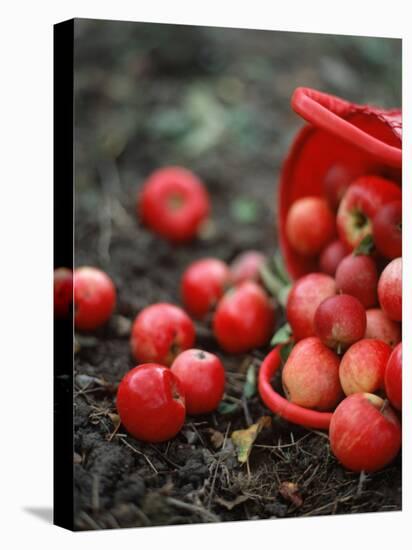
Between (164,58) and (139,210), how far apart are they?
3.92 ft

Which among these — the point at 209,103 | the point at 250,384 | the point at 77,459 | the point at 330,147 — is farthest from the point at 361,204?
the point at 209,103

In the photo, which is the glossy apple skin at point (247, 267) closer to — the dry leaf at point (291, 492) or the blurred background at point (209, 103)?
the blurred background at point (209, 103)

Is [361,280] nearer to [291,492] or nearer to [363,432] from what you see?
[363,432]

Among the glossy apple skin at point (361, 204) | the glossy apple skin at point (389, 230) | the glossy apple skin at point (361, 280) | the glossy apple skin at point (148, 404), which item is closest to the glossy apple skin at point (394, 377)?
the glossy apple skin at point (361, 280)

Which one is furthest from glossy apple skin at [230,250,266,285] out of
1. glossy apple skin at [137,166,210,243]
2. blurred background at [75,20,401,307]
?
glossy apple skin at [137,166,210,243]

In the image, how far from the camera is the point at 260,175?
538 cm

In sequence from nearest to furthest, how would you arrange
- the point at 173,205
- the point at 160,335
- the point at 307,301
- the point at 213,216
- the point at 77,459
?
1. the point at 77,459
2. the point at 307,301
3. the point at 160,335
4. the point at 173,205
5. the point at 213,216

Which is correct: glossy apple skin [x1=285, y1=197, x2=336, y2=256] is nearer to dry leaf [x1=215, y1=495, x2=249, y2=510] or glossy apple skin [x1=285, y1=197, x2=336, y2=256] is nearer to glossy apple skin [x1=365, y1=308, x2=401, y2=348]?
glossy apple skin [x1=365, y1=308, x2=401, y2=348]

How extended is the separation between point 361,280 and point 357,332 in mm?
209

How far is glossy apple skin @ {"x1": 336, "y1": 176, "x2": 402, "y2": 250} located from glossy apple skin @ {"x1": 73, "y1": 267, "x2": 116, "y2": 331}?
3.08ft

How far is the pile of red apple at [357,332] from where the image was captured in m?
3.06

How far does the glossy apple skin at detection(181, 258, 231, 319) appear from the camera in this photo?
4113mm

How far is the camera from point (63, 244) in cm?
300

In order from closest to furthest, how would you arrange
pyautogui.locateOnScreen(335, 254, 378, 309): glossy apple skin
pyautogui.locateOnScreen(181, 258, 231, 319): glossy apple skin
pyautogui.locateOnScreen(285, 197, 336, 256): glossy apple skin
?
pyautogui.locateOnScreen(335, 254, 378, 309): glossy apple skin
pyautogui.locateOnScreen(285, 197, 336, 256): glossy apple skin
pyautogui.locateOnScreen(181, 258, 231, 319): glossy apple skin
